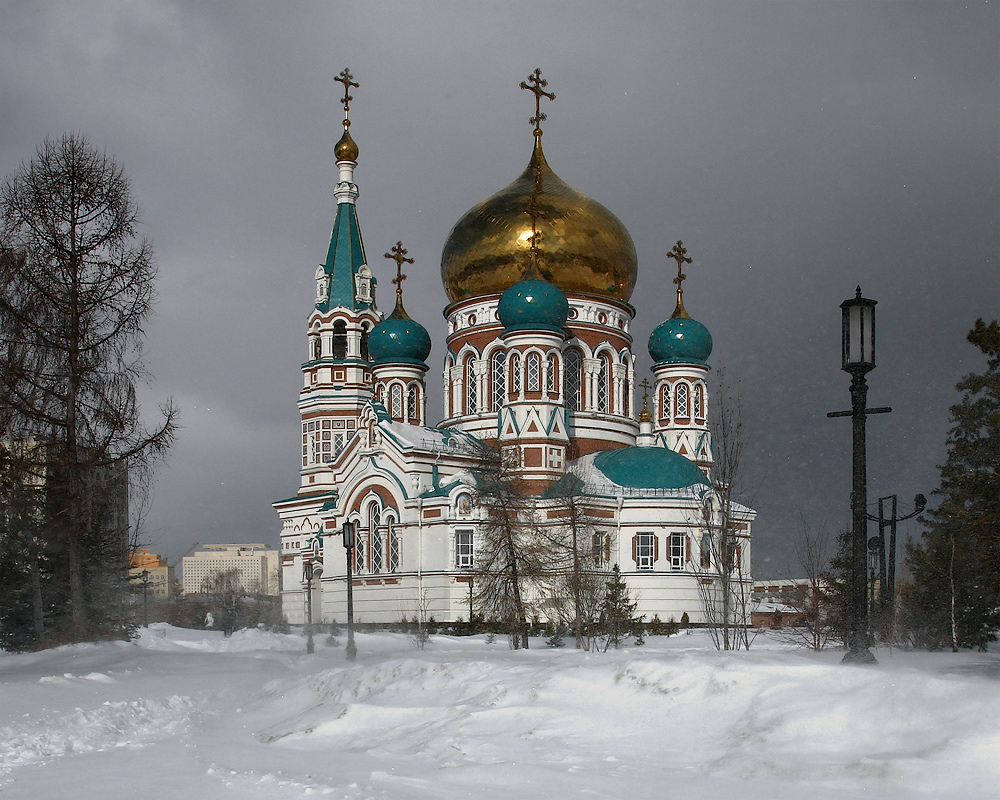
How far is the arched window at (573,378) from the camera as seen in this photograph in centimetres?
3878

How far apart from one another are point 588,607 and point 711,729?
14186 millimetres

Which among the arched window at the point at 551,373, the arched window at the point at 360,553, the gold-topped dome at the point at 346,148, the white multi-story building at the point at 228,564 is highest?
the gold-topped dome at the point at 346,148

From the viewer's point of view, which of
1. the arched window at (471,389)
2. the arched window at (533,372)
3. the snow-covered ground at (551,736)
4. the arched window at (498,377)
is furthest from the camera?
the arched window at (471,389)

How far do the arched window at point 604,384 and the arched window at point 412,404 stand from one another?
7.15 meters

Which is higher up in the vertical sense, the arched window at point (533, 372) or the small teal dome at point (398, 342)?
the small teal dome at point (398, 342)

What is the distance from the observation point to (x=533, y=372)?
35.4 meters

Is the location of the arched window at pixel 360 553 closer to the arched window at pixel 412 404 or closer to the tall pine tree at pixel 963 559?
the arched window at pixel 412 404

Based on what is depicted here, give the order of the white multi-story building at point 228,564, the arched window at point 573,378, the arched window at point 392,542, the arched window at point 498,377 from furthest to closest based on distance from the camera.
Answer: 1. the white multi-story building at point 228,564
2. the arched window at point 573,378
3. the arched window at point 498,377
4. the arched window at point 392,542

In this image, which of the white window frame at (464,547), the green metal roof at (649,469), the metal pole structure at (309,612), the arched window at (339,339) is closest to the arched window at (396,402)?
the arched window at (339,339)

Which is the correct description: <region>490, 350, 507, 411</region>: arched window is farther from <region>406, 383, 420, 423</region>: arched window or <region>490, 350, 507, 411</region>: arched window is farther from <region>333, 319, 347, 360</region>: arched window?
<region>333, 319, 347, 360</region>: arched window

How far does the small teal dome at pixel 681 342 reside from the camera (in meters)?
40.4

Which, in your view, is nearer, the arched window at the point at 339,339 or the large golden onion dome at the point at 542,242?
the large golden onion dome at the point at 542,242

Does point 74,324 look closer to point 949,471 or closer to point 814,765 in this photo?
point 814,765

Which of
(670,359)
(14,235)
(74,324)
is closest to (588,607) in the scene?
(74,324)
